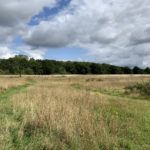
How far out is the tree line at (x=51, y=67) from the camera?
105m

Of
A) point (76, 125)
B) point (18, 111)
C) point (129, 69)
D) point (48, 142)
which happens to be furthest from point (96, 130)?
point (129, 69)

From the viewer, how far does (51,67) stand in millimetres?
127625

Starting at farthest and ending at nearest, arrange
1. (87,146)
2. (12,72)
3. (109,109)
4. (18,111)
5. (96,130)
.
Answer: (12,72), (109,109), (18,111), (96,130), (87,146)

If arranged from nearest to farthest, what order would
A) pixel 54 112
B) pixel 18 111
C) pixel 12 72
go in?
pixel 54 112
pixel 18 111
pixel 12 72

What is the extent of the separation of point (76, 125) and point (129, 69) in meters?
140

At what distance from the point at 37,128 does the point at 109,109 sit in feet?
15.2

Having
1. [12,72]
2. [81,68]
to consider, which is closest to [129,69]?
[81,68]

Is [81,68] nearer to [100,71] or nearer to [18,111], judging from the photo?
[100,71]

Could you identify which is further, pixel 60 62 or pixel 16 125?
pixel 60 62

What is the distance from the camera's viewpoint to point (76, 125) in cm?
871

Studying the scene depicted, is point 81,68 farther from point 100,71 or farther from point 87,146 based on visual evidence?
point 87,146

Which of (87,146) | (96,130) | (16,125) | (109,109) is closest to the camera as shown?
(87,146)

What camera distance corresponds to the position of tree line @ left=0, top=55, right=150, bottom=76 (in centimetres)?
10531

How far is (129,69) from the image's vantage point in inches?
5782
